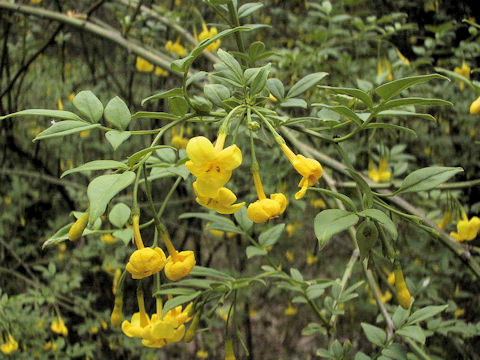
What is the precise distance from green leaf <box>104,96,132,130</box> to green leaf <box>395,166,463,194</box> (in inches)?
16.2

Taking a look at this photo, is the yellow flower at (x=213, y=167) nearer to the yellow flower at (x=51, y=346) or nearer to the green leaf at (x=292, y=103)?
the green leaf at (x=292, y=103)

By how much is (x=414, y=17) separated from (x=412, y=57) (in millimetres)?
247

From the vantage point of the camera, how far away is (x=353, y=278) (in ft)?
8.16

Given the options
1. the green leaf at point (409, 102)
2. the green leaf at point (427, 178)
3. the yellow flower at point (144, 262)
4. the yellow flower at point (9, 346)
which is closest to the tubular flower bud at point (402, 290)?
the green leaf at point (427, 178)

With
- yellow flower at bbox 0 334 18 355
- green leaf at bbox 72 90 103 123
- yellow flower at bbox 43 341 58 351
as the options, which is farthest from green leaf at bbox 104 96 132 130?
yellow flower at bbox 43 341 58 351

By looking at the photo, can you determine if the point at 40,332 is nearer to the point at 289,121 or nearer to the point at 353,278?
the point at 353,278

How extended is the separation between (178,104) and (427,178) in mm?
387

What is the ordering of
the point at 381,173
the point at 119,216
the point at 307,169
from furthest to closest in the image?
the point at 381,173
the point at 119,216
the point at 307,169

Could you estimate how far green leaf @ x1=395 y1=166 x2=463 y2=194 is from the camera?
27.9 inches

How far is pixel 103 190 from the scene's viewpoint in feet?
1.80

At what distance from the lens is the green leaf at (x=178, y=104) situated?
0.65m

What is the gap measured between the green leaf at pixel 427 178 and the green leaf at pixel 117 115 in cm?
41

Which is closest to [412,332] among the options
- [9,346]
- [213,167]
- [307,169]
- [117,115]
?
[307,169]

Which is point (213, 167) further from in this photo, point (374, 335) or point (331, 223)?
point (374, 335)
